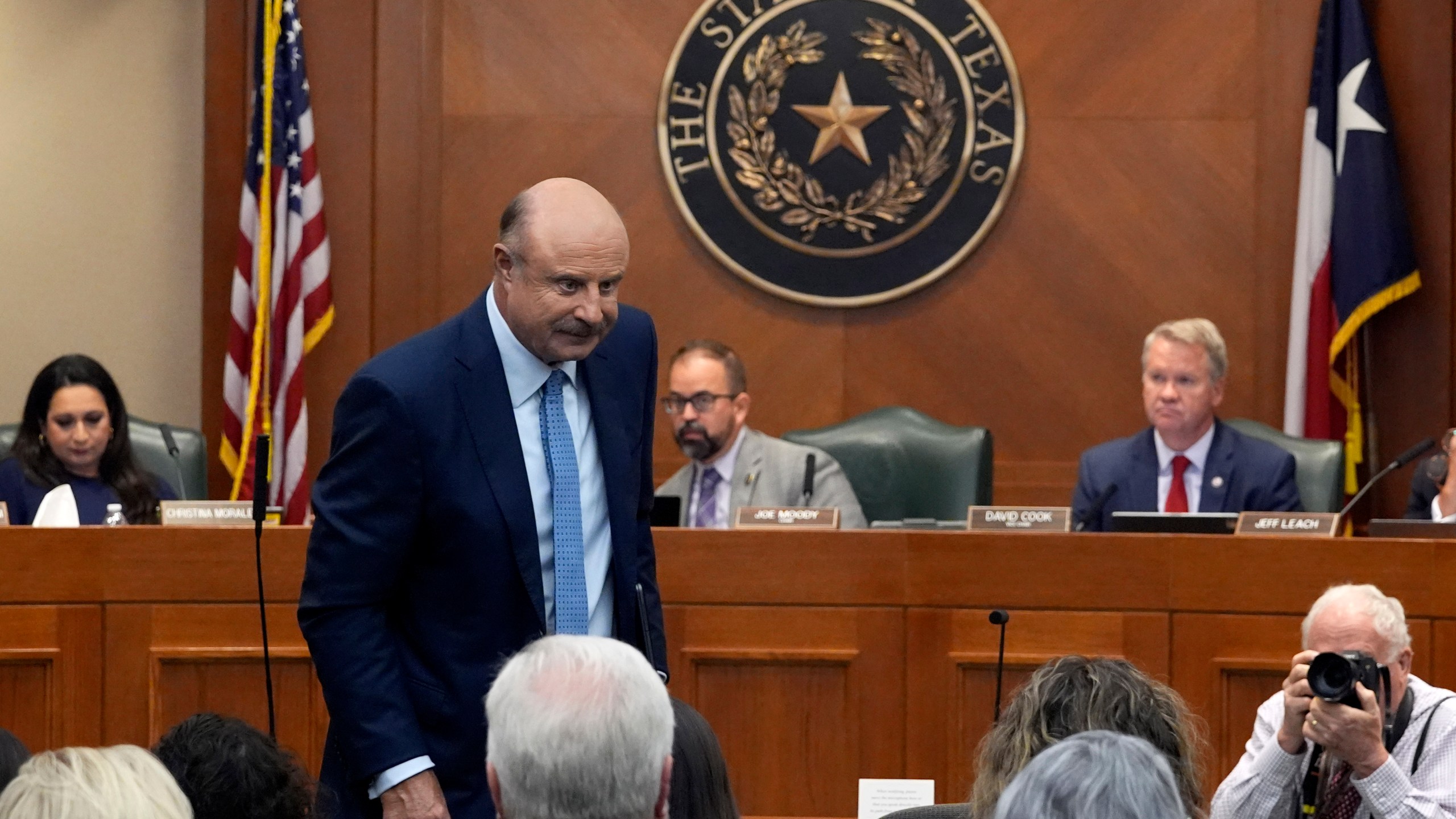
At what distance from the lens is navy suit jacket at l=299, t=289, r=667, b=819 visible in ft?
7.98

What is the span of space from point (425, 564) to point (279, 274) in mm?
4192

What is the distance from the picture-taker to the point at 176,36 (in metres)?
6.73

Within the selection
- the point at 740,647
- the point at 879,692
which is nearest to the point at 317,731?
the point at 740,647

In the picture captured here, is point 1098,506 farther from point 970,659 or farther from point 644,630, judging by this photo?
point 644,630

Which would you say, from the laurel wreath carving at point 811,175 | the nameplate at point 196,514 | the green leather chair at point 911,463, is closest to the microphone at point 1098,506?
the green leather chair at point 911,463

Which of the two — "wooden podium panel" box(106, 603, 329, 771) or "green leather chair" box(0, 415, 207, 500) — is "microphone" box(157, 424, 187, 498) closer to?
"green leather chair" box(0, 415, 207, 500)

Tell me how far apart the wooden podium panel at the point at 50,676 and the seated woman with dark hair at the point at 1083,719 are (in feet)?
8.05

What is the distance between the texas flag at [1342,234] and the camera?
623 cm

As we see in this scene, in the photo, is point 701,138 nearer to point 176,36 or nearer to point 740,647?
point 176,36

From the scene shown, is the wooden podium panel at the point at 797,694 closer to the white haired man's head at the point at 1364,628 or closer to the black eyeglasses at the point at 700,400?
the white haired man's head at the point at 1364,628

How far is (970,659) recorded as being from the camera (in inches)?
162

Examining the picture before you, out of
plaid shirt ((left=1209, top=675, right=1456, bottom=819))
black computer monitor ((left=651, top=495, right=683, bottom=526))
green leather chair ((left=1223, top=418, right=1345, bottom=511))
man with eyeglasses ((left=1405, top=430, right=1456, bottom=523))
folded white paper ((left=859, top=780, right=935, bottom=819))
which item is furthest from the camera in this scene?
green leather chair ((left=1223, top=418, right=1345, bottom=511))

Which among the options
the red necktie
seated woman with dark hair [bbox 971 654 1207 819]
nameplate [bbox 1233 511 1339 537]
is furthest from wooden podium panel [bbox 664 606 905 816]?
seated woman with dark hair [bbox 971 654 1207 819]

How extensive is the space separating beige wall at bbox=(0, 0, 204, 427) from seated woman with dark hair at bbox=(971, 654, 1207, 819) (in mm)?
5011
